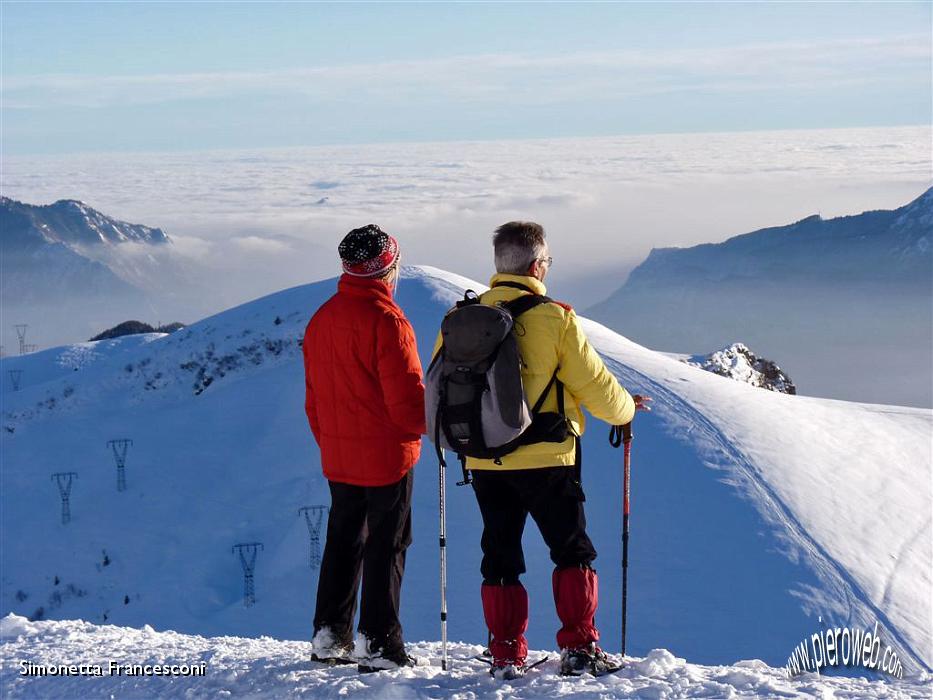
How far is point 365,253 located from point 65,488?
17222 millimetres

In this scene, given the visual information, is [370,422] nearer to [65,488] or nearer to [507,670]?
[507,670]

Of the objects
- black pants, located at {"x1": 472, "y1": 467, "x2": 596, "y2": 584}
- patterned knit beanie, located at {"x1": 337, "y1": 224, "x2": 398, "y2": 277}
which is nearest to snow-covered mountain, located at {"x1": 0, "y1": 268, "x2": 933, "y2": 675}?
black pants, located at {"x1": 472, "y1": 467, "x2": 596, "y2": 584}

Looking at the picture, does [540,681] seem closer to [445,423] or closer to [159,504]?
[445,423]

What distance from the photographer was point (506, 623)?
6.48 m

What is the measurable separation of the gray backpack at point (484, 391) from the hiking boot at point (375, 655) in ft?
4.65

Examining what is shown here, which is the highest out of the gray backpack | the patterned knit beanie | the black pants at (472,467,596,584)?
the patterned knit beanie

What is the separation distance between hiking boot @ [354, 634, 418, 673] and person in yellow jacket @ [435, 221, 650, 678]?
652 millimetres

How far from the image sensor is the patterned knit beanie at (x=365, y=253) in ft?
21.5

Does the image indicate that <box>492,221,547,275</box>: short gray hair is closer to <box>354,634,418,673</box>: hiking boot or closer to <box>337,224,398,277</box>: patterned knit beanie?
<box>337,224,398,277</box>: patterned knit beanie

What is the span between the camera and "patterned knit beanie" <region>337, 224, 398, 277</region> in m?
6.55

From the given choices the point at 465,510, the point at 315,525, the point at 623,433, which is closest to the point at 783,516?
the point at 465,510

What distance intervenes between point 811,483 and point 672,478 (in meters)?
2.26

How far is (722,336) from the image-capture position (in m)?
196

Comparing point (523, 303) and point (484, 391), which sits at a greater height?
point (523, 303)
